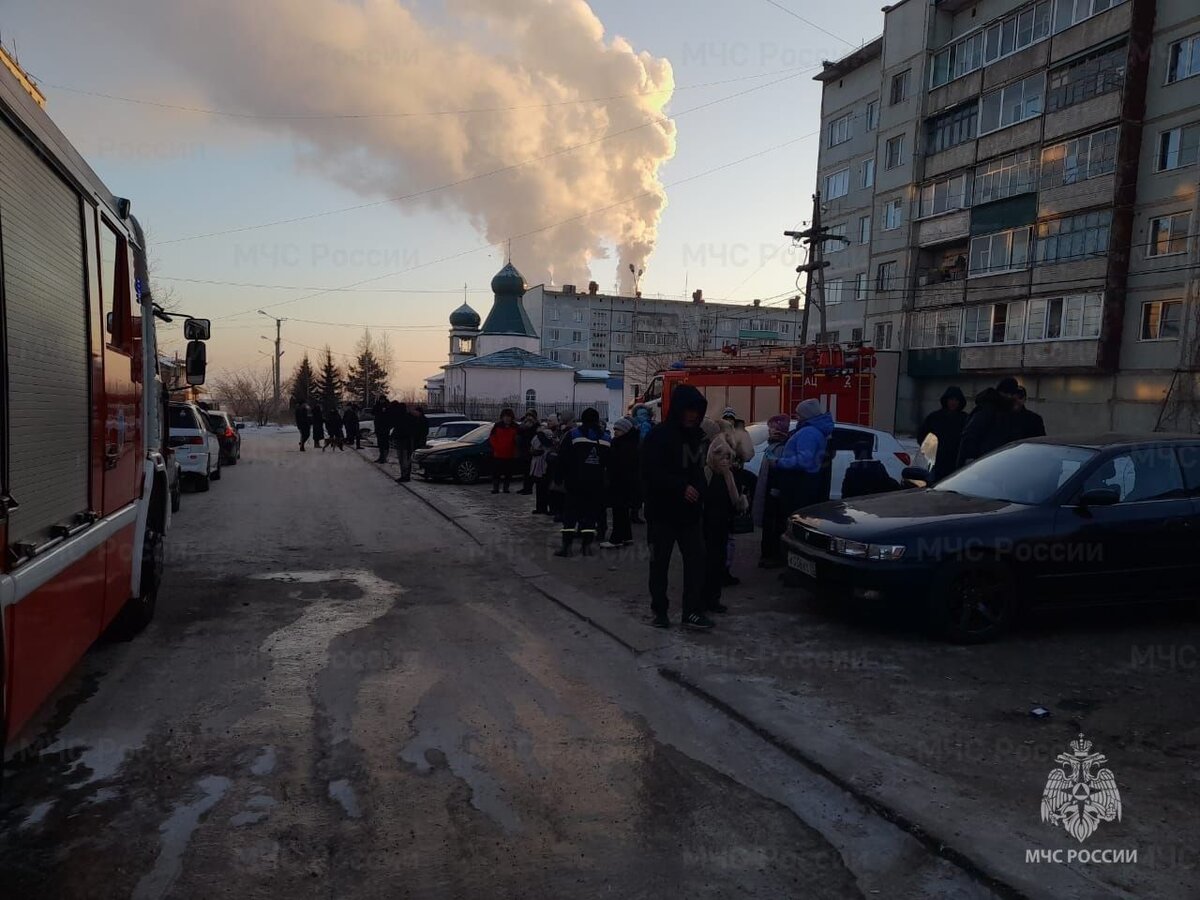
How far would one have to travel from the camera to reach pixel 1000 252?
107ft

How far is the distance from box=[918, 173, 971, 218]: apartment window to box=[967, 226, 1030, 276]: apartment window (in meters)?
2.08

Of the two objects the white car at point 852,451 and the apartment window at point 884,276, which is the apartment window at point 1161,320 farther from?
the white car at point 852,451

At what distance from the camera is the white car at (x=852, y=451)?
1121cm

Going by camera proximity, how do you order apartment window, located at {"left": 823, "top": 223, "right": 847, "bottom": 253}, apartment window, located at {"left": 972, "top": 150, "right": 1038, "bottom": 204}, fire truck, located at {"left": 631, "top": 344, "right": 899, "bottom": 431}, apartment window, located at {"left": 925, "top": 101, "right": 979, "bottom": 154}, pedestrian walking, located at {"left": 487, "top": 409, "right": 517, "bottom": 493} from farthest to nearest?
apartment window, located at {"left": 823, "top": 223, "right": 847, "bottom": 253}
apartment window, located at {"left": 925, "top": 101, "right": 979, "bottom": 154}
apartment window, located at {"left": 972, "top": 150, "right": 1038, "bottom": 204}
fire truck, located at {"left": 631, "top": 344, "right": 899, "bottom": 431}
pedestrian walking, located at {"left": 487, "top": 409, "right": 517, "bottom": 493}

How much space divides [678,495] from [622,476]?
11.8ft

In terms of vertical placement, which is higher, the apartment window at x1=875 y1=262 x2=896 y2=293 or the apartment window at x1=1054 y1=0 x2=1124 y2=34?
the apartment window at x1=1054 y1=0 x2=1124 y2=34

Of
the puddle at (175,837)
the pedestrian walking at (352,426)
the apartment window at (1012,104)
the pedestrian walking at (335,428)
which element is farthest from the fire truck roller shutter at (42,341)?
the apartment window at (1012,104)

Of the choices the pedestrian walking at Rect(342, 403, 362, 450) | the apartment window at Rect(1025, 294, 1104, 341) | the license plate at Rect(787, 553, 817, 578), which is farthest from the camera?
the pedestrian walking at Rect(342, 403, 362, 450)

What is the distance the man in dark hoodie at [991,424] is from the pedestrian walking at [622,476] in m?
3.69

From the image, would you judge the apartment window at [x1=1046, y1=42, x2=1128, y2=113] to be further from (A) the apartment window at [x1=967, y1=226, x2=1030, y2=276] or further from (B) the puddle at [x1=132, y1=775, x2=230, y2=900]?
(B) the puddle at [x1=132, y1=775, x2=230, y2=900]

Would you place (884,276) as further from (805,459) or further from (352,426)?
(805,459)

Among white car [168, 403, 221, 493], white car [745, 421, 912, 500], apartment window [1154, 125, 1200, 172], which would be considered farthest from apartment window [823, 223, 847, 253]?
white car [168, 403, 221, 493]

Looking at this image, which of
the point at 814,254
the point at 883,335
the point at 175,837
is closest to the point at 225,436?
the point at 175,837

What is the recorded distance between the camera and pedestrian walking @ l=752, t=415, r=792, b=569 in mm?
8586
